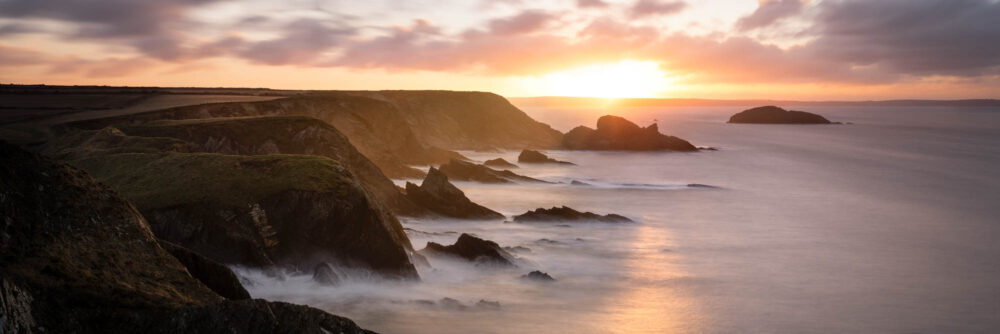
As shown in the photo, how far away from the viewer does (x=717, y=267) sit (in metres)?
33.2

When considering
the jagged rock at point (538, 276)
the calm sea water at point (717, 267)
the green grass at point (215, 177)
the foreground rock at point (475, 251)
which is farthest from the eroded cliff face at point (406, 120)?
the jagged rock at point (538, 276)

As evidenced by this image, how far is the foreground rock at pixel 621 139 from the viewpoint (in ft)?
386

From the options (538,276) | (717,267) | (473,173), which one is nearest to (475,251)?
(538,276)

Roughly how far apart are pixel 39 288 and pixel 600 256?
26.5m

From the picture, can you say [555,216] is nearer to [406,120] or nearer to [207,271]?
[207,271]

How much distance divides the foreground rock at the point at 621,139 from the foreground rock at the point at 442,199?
260ft

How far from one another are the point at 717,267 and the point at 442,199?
1637 centimetres

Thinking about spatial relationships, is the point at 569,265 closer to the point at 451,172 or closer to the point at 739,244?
the point at 739,244

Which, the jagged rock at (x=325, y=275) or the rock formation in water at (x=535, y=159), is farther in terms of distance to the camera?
the rock formation in water at (x=535, y=159)

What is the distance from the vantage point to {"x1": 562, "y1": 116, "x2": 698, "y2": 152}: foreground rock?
11756cm

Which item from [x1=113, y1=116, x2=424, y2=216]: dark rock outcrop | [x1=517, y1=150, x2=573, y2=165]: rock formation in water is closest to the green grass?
[x1=113, y1=116, x2=424, y2=216]: dark rock outcrop

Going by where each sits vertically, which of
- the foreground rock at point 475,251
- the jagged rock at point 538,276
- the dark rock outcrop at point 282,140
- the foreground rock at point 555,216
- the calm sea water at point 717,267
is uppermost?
the dark rock outcrop at point 282,140

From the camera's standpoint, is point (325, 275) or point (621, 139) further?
point (621, 139)

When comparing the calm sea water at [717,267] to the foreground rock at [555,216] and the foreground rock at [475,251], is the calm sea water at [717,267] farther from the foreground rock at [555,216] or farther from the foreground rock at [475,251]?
the foreground rock at [555,216]
